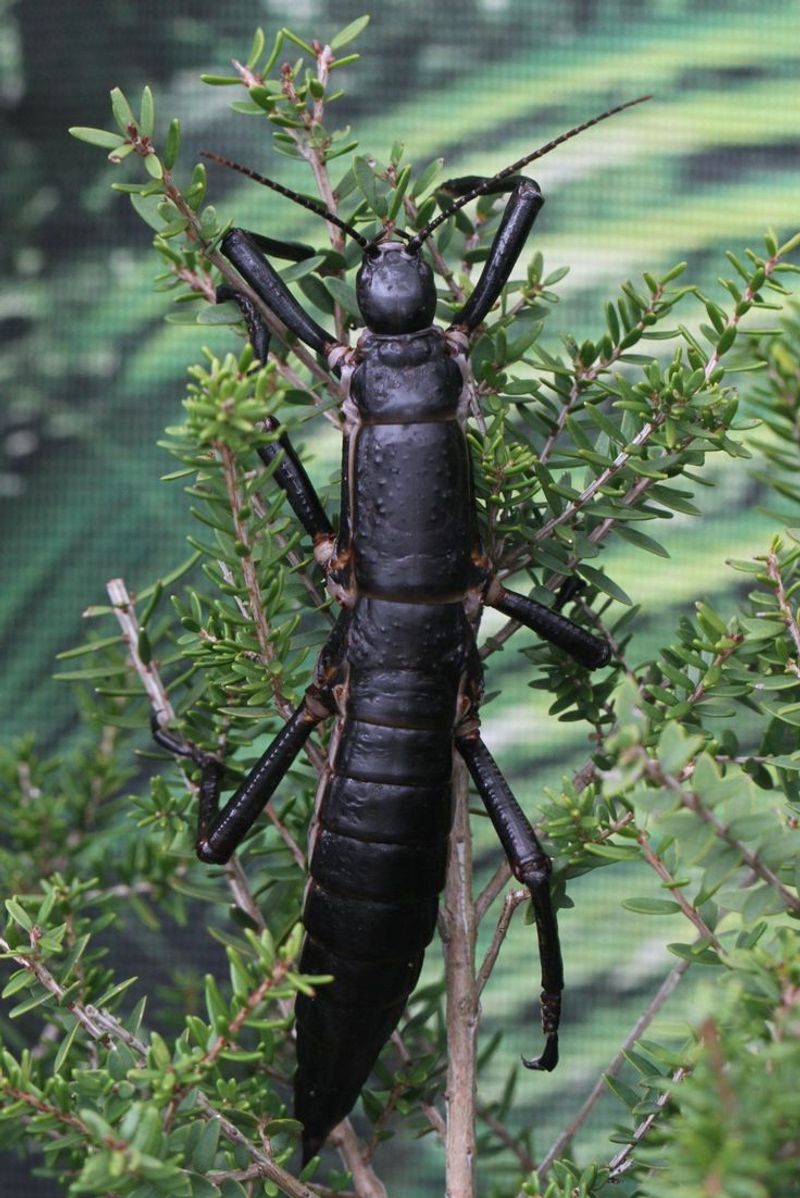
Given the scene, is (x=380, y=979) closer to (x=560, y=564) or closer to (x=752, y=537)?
(x=560, y=564)

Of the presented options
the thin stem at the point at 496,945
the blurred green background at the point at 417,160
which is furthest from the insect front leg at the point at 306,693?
the blurred green background at the point at 417,160

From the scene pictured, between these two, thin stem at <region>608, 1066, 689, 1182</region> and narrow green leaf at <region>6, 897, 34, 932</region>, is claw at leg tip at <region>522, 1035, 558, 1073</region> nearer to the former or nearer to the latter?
thin stem at <region>608, 1066, 689, 1182</region>

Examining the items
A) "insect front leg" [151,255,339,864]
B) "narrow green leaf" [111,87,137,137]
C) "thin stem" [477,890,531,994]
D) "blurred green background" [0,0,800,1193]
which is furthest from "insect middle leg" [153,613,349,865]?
"blurred green background" [0,0,800,1193]

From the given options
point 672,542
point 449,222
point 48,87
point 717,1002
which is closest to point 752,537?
point 672,542

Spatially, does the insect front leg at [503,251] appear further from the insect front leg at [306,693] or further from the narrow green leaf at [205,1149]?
the narrow green leaf at [205,1149]

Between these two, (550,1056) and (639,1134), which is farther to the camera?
(550,1056)

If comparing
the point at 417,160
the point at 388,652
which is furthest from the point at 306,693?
the point at 417,160

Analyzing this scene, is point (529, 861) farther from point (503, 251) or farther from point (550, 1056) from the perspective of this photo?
point (503, 251)
